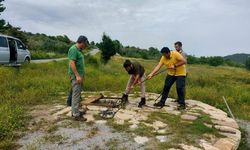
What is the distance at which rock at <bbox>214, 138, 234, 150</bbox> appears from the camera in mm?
5091

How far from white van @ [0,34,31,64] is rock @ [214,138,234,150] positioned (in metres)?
10.5

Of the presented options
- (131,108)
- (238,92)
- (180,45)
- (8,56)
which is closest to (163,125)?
(131,108)

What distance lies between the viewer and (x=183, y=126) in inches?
239

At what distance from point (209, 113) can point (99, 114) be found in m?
2.64

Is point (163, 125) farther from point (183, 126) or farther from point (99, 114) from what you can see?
point (99, 114)

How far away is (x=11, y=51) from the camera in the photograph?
14.0m

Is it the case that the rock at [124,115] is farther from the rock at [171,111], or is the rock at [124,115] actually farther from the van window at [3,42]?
the van window at [3,42]

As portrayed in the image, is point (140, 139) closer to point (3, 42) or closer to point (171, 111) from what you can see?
point (171, 111)

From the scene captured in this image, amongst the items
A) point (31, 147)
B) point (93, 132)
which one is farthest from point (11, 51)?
point (31, 147)

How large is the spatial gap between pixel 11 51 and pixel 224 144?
1128 cm

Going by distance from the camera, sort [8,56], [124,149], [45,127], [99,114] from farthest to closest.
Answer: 1. [8,56]
2. [99,114]
3. [45,127]
4. [124,149]

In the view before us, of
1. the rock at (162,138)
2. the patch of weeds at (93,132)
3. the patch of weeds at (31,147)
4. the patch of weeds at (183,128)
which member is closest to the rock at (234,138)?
the patch of weeds at (183,128)

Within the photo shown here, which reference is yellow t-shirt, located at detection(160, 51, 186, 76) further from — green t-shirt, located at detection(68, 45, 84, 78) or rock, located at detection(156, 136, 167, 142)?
rock, located at detection(156, 136, 167, 142)

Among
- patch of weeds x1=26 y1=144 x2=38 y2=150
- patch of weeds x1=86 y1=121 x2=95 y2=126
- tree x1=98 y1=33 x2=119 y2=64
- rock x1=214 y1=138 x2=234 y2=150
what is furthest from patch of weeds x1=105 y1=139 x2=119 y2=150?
tree x1=98 y1=33 x2=119 y2=64
